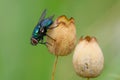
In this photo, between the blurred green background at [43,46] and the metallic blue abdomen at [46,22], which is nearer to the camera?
the metallic blue abdomen at [46,22]

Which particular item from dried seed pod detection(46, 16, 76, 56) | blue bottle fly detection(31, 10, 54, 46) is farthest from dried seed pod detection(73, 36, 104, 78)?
blue bottle fly detection(31, 10, 54, 46)

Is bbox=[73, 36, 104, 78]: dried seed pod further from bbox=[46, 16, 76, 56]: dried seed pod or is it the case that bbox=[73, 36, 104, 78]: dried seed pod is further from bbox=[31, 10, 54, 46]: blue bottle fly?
bbox=[31, 10, 54, 46]: blue bottle fly

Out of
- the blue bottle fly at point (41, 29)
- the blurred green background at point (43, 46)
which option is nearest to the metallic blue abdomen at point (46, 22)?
the blue bottle fly at point (41, 29)

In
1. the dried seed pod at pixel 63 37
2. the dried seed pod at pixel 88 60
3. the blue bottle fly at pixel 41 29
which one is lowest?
the dried seed pod at pixel 88 60

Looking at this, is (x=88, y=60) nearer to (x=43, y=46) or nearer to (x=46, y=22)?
(x=46, y=22)

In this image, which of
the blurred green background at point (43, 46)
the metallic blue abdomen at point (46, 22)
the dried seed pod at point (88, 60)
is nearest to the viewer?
the dried seed pod at point (88, 60)

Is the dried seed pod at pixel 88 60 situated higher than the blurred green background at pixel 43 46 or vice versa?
the blurred green background at pixel 43 46

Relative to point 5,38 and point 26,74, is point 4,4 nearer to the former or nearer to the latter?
point 5,38

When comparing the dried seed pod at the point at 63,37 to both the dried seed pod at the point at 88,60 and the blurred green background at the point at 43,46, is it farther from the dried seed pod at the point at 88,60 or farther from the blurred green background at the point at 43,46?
the blurred green background at the point at 43,46
